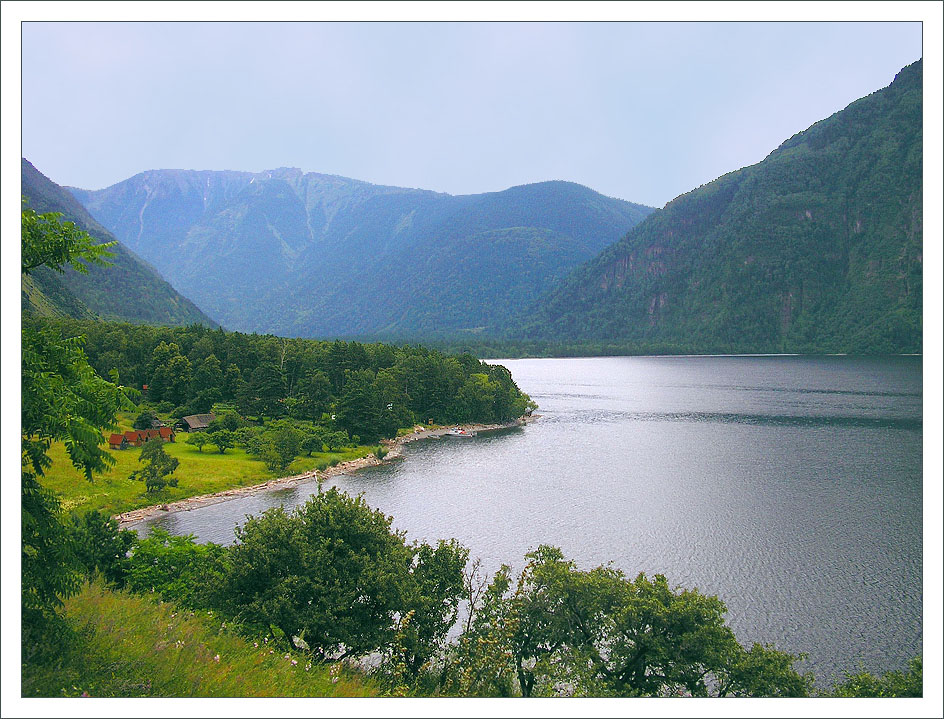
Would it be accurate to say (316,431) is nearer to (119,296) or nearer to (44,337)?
(44,337)

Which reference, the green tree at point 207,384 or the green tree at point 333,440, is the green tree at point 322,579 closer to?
the green tree at point 333,440

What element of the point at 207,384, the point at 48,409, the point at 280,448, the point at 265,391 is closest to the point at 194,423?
the point at 265,391

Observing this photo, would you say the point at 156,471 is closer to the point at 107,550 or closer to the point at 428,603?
the point at 107,550

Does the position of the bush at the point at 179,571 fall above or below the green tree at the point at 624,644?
above

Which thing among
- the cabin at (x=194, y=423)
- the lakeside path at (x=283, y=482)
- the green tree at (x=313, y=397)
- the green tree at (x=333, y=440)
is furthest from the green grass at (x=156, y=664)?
the green tree at (x=313, y=397)

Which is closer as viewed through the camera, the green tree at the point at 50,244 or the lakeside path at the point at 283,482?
the green tree at the point at 50,244

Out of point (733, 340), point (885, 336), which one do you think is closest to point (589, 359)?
point (733, 340)
